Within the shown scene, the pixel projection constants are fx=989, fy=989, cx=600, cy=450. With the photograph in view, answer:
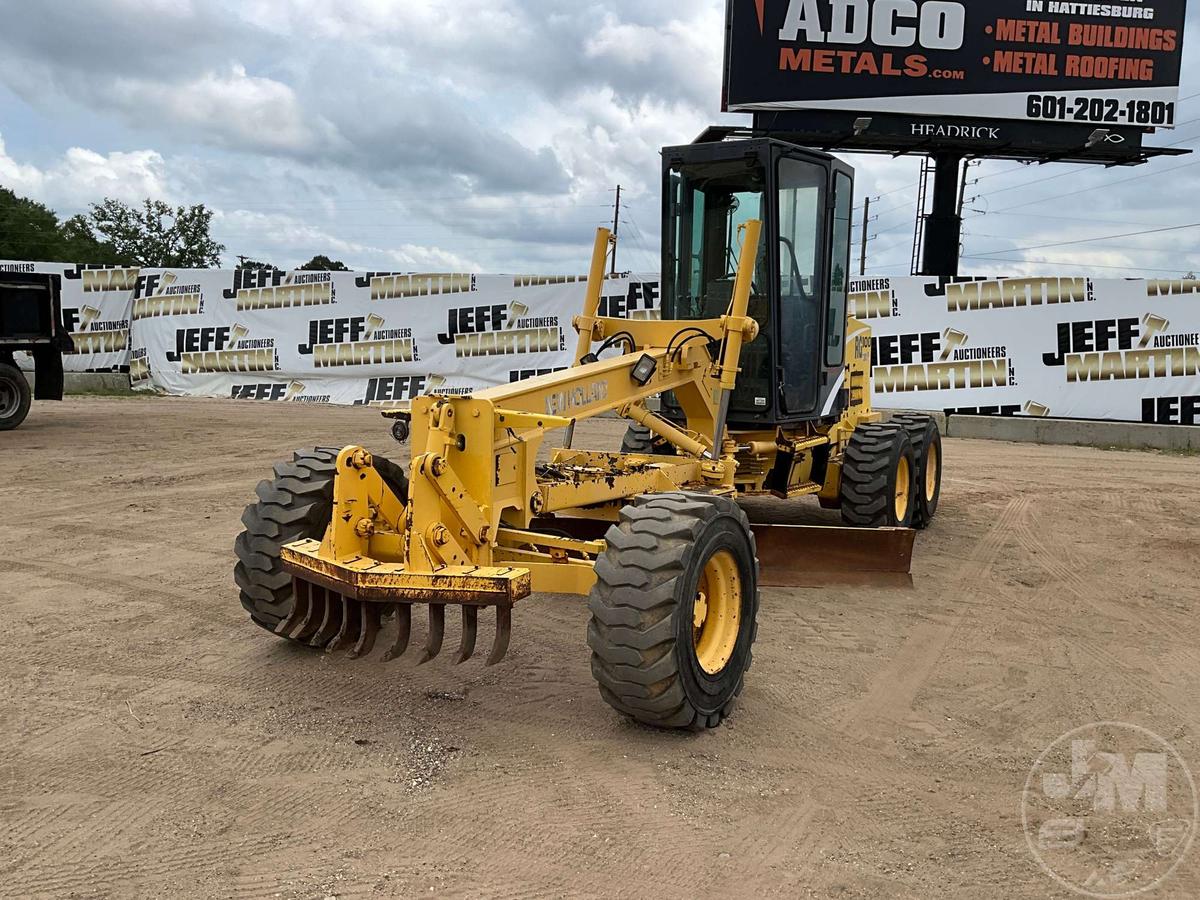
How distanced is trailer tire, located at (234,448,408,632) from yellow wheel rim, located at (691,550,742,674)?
159cm

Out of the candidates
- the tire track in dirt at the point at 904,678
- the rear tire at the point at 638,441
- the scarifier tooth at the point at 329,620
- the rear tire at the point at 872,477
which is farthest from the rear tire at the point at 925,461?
the scarifier tooth at the point at 329,620

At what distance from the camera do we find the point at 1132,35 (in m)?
19.6

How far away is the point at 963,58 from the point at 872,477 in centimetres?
1517

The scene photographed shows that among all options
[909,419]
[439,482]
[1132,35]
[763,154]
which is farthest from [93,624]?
[1132,35]

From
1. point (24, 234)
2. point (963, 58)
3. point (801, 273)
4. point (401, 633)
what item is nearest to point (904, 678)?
point (401, 633)

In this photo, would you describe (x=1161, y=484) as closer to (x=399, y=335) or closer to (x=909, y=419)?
(x=909, y=419)

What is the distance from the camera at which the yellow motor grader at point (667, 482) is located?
13.6 ft

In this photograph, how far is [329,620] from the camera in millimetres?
4711

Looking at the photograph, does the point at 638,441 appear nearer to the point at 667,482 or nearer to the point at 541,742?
the point at 667,482

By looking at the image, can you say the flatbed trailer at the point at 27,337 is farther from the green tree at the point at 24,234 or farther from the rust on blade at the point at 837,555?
the green tree at the point at 24,234

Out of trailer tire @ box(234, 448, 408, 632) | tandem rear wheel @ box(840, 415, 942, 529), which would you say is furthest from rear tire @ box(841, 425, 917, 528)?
trailer tire @ box(234, 448, 408, 632)

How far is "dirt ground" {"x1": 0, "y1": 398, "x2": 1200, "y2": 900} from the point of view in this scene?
3227 millimetres

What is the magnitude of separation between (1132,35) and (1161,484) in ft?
40.4

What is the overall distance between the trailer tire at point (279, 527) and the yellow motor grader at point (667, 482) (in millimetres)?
11
